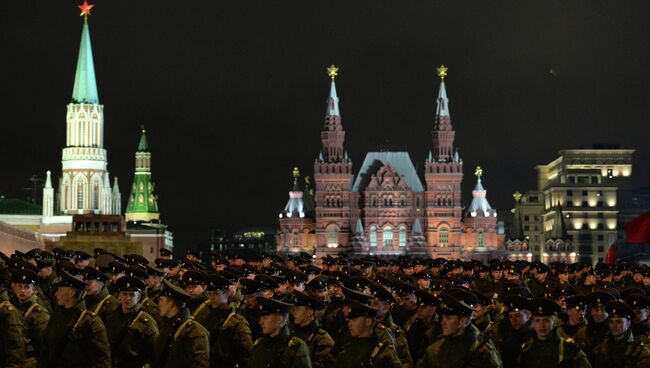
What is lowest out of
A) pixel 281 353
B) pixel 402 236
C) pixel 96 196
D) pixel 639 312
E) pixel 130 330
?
pixel 281 353

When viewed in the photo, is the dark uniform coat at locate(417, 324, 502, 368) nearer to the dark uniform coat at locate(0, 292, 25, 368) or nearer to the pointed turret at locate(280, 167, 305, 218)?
the dark uniform coat at locate(0, 292, 25, 368)

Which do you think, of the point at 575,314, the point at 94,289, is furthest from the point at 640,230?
the point at 94,289

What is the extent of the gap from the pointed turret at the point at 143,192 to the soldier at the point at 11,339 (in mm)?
153298

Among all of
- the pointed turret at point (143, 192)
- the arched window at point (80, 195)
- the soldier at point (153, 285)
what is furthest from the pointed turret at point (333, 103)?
the soldier at point (153, 285)

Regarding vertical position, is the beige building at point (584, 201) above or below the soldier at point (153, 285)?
above

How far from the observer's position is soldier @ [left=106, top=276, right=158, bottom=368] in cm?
1484

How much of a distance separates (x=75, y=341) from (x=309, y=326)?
8.85 feet

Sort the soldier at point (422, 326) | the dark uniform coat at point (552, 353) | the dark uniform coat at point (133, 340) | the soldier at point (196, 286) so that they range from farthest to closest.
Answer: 1. the soldier at point (196, 286)
2. the soldier at point (422, 326)
3. the dark uniform coat at point (133, 340)
4. the dark uniform coat at point (552, 353)

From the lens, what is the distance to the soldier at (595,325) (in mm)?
15531

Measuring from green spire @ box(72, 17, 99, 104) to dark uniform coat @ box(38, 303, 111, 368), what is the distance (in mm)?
120780

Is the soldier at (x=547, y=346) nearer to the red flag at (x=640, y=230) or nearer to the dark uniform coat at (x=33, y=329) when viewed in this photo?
the dark uniform coat at (x=33, y=329)

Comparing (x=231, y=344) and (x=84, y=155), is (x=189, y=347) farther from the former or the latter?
(x=84, y=155)

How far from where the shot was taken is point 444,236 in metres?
131

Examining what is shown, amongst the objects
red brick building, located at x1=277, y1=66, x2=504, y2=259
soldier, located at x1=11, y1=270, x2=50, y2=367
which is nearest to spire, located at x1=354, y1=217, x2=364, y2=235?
red brick building, located at x1=277, y1=66, x2=504, y2=259
